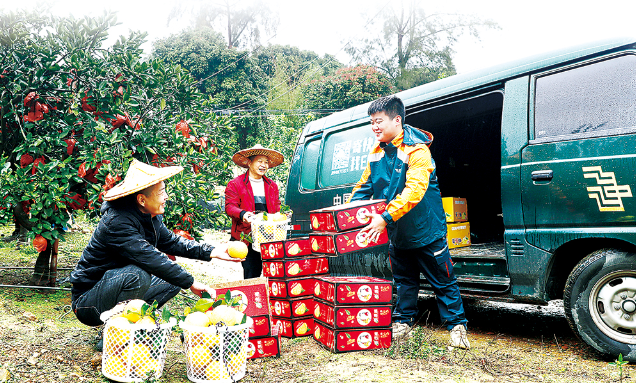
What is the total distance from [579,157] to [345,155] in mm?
2366

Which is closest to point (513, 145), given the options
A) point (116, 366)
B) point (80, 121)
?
point (116, 366)

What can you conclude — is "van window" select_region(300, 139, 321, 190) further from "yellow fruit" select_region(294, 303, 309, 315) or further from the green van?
"yellow fruit" select_region(294, 303, 309, 315)

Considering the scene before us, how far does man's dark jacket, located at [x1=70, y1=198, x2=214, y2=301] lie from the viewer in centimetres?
312

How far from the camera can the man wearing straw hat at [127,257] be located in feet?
10.2

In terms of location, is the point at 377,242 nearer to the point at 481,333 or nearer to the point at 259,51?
the point at 481,333

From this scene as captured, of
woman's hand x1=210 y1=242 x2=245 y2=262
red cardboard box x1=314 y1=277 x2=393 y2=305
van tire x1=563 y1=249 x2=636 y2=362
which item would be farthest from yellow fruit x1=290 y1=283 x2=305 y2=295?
van tire x1=563 y1=249 x2=636 y2=362

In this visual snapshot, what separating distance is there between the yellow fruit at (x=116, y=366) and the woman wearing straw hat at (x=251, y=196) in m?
1.92

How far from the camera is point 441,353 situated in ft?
11.4

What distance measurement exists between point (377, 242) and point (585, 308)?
1.46 m

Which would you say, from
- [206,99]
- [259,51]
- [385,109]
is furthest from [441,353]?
[259,51]

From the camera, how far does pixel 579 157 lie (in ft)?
10.8

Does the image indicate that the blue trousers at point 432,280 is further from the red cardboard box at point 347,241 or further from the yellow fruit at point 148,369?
the yellow fruit at point 148,369

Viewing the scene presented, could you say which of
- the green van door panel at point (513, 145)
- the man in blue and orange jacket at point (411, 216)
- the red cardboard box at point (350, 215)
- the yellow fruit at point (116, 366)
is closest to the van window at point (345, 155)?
the man in blue and orange jacket at point (411, 216)

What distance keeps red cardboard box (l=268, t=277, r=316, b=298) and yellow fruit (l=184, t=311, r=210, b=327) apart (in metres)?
1.17
